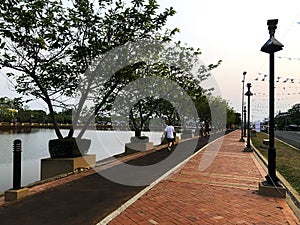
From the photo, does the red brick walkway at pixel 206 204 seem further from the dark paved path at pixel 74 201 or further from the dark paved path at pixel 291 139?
the dark paved path at pixel 291 139

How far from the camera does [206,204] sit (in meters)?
6.02

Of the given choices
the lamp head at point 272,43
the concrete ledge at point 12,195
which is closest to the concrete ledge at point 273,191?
the lamp head at point 272,43

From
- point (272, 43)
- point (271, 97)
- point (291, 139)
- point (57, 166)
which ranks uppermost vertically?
point (272, 43)

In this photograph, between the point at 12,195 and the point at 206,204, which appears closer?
the point at 206,204

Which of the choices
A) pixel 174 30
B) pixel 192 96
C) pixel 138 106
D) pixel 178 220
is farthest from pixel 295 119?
pixel 178 220

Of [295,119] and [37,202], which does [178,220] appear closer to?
[37,202]

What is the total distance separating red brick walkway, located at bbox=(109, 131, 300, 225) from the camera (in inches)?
202

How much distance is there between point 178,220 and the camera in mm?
5047

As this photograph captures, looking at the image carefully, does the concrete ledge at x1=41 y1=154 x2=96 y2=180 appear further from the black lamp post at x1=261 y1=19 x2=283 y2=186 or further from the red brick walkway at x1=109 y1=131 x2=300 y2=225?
the black lamp post at x1=261 y1=19 x2=283 y2=186

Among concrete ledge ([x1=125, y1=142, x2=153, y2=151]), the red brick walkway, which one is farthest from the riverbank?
concrete ledge ([x1=125, y1=142, x2=153, y2=151])

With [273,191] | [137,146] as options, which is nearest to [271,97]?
[273,191]

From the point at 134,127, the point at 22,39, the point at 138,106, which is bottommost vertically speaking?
the point at 134,127

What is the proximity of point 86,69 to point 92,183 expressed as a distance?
14.5ft

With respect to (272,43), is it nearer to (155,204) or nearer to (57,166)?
(155,204)
